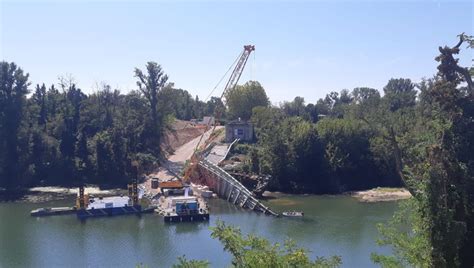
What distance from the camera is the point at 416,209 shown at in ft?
72.8

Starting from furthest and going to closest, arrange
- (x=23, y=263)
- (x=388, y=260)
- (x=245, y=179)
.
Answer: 1. (x=245, y=179)
2. (x=23, y=263)
3. (x=388, y=260)

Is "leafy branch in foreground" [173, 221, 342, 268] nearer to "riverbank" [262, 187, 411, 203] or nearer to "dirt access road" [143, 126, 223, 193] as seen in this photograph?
"riverbank" [262, 187, 411, 203]

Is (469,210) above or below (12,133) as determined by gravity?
below

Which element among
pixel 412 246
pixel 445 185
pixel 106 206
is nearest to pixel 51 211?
pixel 106 206

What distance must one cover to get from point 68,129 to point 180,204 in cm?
2743

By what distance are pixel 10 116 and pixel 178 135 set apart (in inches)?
943

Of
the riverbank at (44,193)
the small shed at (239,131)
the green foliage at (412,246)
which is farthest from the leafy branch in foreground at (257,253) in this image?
the small shed at (239,131)

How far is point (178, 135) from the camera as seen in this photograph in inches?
3152

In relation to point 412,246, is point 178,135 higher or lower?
higher

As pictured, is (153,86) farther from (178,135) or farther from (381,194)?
(381,194)

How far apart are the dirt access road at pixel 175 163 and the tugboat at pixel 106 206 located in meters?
6.75

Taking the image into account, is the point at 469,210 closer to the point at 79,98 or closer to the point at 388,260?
the point at 388,260

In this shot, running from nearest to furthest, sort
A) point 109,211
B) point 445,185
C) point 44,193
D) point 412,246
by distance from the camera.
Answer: point 412,246 → point 445,185 → point 109,211 → point 44,193

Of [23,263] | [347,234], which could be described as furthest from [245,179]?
[23,263]
